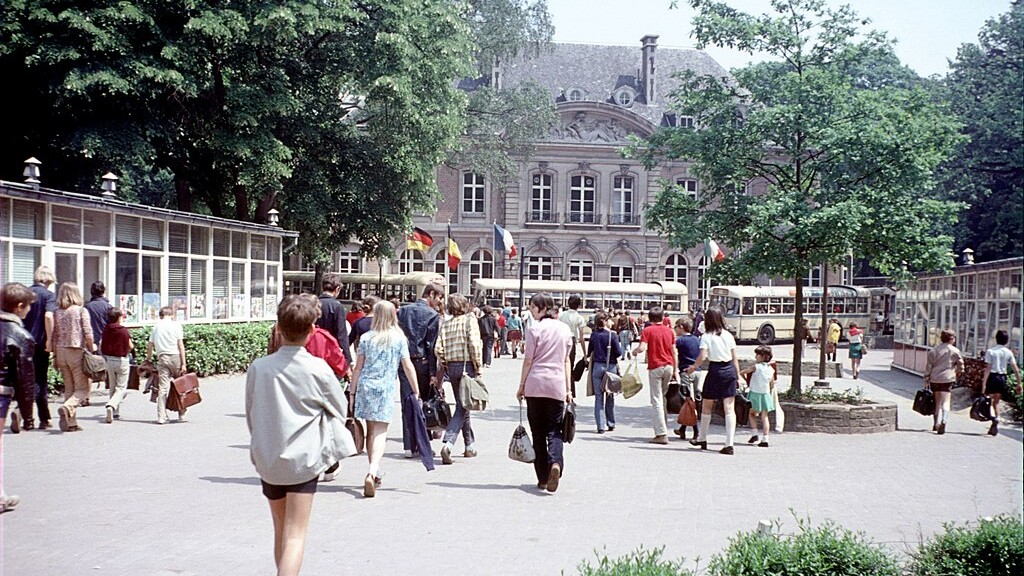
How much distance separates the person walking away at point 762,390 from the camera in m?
14.1

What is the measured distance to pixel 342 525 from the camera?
319 inches

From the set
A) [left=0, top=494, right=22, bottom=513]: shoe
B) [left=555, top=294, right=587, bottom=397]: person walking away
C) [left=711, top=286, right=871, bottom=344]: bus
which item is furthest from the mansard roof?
[left=0, top=494, right=22, bottom=513]: shoe

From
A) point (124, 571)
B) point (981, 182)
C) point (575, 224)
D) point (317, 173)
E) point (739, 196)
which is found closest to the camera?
point (124, 571)

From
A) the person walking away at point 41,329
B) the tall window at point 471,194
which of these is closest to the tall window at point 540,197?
the tall window at point 471,194

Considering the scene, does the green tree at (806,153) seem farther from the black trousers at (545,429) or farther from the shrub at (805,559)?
the shrub at (805,559)

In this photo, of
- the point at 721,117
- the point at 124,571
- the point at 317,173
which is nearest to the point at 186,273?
the point at 317,173

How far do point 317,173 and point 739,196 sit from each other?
1597 centimetres

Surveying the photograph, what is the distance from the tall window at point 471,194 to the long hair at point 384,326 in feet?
167

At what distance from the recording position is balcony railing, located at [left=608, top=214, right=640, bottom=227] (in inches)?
2379

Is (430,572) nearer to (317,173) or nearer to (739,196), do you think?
(739,196)

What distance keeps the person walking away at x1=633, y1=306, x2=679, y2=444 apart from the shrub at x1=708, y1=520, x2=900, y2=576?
821 cm

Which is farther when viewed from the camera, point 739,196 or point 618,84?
point 618,84

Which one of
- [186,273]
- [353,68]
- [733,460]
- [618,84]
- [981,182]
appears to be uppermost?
[618,84]

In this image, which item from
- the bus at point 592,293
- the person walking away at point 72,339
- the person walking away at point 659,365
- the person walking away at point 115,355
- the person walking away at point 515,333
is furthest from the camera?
the bus at point 592,293
